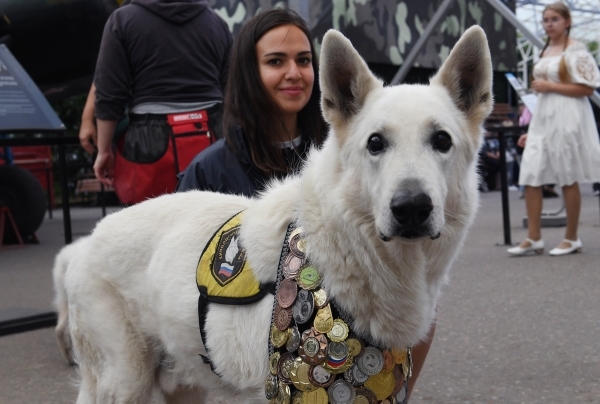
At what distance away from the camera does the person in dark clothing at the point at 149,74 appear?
14.6 feet

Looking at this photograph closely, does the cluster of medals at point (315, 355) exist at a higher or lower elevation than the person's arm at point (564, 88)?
lower

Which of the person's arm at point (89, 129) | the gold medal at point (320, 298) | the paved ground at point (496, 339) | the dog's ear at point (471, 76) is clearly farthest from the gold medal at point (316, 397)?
the person's arm at point (89, 129)

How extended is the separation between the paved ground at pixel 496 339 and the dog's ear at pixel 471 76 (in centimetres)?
182

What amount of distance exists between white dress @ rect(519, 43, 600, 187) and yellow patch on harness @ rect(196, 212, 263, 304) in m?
5.86

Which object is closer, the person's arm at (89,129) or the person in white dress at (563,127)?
the person's arm at (89,129)

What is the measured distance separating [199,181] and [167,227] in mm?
700

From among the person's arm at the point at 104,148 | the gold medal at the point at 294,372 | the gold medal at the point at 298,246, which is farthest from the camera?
the person's arm at the point at 104,148

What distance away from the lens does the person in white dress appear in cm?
820

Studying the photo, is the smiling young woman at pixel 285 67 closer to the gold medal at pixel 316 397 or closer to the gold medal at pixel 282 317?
the gold medal at pixel 282 317

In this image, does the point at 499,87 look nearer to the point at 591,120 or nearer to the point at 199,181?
the point at 591,120

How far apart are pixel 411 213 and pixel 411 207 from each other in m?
0.03

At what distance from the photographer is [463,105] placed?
2.97 metres

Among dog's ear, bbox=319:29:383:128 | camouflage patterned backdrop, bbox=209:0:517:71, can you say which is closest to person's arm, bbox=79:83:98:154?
dog's ear, bbox=319:29:383:128

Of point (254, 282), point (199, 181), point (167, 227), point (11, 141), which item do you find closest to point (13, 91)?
point (11, 141)
